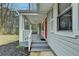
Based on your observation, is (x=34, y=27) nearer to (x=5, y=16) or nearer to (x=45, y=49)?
(x=5, y=16)

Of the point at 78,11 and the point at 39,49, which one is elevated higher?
the point at 78,11

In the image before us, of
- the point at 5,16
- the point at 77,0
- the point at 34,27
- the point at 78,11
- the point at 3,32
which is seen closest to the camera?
the point at 77,0

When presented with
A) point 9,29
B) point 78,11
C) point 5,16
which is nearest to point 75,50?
point 78,11

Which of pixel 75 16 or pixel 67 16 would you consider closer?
pixel 75 16

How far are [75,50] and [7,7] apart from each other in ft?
62.1

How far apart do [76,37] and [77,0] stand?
2.71ft

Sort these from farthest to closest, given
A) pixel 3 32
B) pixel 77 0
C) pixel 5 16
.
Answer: pixel 3 32
pixel 5 16
pixel 77 0

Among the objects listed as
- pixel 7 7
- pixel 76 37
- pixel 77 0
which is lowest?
pixel 76 37

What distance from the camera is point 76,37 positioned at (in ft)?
10.9

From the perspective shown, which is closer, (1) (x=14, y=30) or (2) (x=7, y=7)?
(2) (x=7, y=7)

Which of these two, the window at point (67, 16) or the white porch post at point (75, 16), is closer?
the white porch post at point (75, 16)

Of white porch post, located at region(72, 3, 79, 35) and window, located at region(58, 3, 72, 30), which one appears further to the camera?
window, located at region(58, 3, 72, 30)

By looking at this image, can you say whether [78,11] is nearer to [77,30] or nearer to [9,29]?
[77,30]

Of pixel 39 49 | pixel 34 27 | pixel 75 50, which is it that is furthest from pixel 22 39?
pixel 34 27
